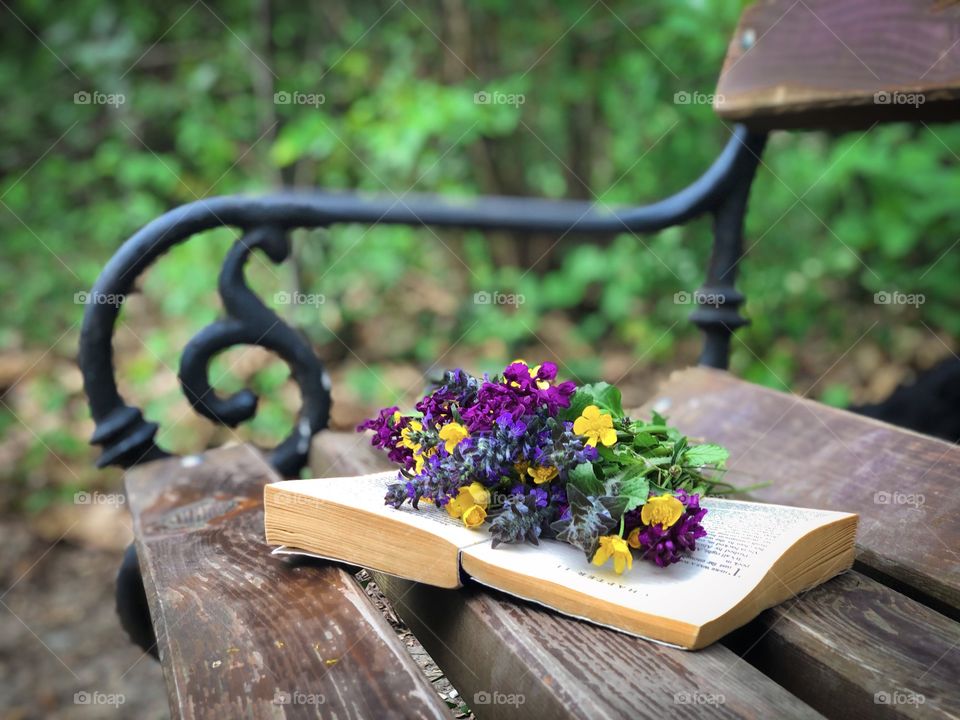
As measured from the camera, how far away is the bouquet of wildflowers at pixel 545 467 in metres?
0.79

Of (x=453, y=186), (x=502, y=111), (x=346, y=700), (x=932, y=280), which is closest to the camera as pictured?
(x=346, y=700)

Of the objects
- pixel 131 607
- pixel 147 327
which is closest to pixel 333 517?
pixel 131 607

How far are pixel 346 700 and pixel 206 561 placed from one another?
339mm

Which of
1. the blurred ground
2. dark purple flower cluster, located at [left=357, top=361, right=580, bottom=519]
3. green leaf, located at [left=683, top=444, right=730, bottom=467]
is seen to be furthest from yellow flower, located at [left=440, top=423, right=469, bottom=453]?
the blurred ground

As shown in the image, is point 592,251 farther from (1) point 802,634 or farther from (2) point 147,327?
(1) point 802,634

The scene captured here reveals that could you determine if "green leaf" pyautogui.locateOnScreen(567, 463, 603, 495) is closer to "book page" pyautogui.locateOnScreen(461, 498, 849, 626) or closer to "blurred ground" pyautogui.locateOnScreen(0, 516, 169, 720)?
"book page" pyautogui.locateOnScreen(461, 498, 849, 626)

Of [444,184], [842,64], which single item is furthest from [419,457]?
[444,184]

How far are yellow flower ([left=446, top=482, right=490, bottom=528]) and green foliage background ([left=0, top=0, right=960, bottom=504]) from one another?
7.63 feet

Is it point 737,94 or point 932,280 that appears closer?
point 737,94

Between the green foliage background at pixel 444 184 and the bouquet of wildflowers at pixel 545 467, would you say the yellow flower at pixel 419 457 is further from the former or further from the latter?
the green foliage background at pixel 444 184

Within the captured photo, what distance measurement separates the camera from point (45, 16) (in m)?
4.32

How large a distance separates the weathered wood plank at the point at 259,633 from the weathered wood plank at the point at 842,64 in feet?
3.63

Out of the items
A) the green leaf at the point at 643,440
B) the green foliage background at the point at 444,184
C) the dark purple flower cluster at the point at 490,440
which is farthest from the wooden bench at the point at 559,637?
the green foliage background at the point at 444,184

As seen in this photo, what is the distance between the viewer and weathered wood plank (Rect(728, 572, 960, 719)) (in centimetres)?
69
